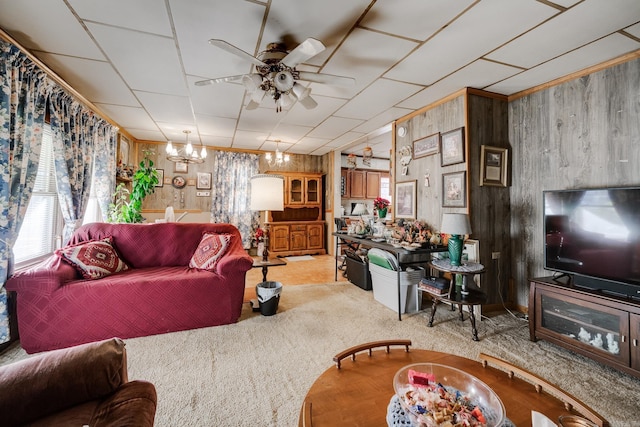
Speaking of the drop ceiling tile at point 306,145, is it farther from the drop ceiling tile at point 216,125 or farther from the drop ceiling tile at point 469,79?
the drop ceiling tile at point 469,79

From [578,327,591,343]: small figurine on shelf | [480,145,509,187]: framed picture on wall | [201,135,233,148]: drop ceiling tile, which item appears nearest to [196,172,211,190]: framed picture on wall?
[201,135,233,148]: drop ceiling tile

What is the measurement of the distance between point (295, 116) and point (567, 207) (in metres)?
3.32

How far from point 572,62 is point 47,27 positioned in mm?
4373

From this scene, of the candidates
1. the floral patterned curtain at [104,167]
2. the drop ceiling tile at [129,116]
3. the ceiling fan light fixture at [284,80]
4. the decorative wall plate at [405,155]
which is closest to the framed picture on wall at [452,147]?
the decorative wall plate at [405,155]

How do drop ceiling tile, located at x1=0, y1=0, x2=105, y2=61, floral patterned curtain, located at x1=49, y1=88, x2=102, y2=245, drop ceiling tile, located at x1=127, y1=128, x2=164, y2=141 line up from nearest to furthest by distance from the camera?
drop ceiling tile, located at x1=0, y1=0, x2=105, y2=61, floral patterned curtain, located at x1=49, y1=88, x2=102, y2=245, drop ceiling tile, located at x1=127, y1=128, x2=164, y2=141

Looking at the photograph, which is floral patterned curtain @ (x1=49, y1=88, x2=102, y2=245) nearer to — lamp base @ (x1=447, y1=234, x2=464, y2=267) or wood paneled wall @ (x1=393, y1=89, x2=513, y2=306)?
lamp base @ (x1=447, y1=234, x2=464, y2=267)

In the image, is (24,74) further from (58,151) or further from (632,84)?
(632,84)

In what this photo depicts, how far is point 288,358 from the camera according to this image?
2100mm

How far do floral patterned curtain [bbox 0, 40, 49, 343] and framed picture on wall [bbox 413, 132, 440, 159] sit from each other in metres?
4.07

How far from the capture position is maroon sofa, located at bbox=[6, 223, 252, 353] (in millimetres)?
2158

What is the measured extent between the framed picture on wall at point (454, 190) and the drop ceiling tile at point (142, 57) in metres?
3.12

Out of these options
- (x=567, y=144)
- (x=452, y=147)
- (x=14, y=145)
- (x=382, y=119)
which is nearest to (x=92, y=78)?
(x=14, y=145)

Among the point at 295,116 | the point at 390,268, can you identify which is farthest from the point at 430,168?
the point at 295,116

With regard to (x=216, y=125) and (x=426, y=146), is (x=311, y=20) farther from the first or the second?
(x=216, y=125)
